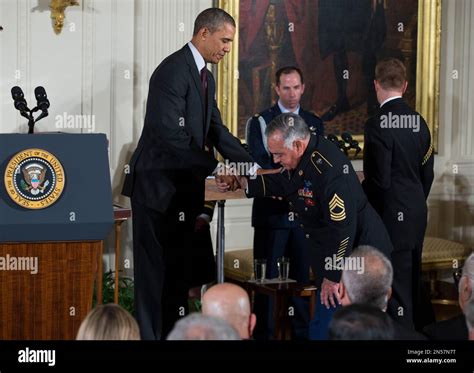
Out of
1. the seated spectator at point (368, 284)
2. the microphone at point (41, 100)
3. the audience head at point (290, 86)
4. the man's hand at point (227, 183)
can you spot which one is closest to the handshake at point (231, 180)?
the man's hand at point (227, 183)

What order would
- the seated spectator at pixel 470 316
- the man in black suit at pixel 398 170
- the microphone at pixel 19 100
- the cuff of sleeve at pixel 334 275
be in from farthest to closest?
the man in black suit at pixel 398 170, the microphone at pixel 19 100, the cuff of sleeve at pixel 334 275, the seated spectator at pixel 470 316

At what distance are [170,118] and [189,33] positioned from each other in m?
2.06

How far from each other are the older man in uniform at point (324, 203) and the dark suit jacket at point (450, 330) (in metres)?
1.08

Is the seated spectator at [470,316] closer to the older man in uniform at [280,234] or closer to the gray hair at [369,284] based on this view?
the gray hair at [369,284]

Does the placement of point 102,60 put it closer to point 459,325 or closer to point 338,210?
point 338,210

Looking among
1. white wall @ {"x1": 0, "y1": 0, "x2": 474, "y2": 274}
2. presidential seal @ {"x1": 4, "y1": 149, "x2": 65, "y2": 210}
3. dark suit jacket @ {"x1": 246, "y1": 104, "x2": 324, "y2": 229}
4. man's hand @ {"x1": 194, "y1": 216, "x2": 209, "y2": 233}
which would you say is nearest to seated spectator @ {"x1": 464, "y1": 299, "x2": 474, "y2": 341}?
presidential seal @ {"x1": 4, "y1": 149, "x2": 65, "y2": 210}

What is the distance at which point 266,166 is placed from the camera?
23.6 ft

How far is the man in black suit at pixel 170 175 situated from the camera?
6.20 m

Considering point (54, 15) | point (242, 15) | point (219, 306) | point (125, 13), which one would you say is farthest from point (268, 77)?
point (219, 306)

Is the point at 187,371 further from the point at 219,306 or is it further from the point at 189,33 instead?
the point at 189,33

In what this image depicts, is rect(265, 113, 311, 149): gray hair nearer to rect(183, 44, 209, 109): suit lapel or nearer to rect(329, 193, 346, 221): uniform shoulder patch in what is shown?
rect(329, 193, 346, 221): uniform shoulder patch

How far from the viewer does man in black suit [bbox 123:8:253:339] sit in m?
6.20

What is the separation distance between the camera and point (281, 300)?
6.58m

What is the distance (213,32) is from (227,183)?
0.88 metres
